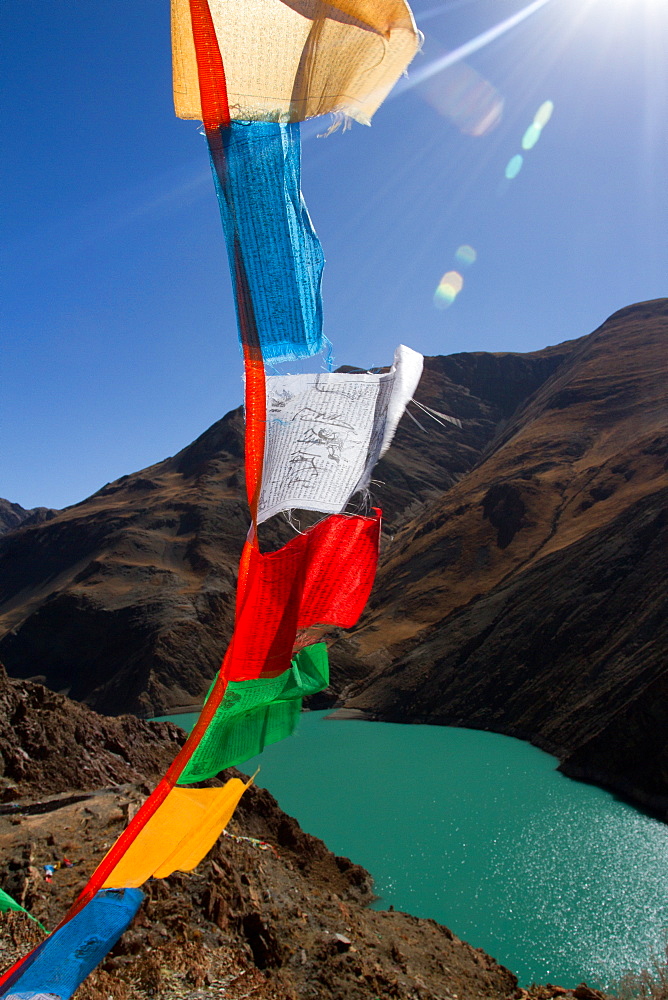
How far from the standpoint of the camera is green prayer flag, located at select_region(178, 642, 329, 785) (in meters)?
1.82

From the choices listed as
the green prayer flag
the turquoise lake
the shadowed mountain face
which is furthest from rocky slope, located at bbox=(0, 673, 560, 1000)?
the shadowed mountain face

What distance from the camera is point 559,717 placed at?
20719 mm

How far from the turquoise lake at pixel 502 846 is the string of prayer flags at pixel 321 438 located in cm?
985

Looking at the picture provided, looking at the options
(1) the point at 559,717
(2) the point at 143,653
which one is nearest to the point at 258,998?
(1) the point at 559,717

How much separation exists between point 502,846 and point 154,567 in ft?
133

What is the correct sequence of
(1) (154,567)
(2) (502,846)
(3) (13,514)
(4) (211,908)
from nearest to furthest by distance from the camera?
(4) (211,908) → (2) (502,846) → (1) (154,567) → (3) (13,514)

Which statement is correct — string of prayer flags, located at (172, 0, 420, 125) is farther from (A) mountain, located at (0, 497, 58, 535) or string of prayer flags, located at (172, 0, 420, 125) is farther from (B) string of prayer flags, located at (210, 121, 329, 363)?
(A) mountain, located at (0, 497, 58, 535)

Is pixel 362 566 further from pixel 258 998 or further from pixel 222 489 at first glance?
pixel 222 489

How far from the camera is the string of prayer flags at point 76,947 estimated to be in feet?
5.31

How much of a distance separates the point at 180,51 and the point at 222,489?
5954 cm

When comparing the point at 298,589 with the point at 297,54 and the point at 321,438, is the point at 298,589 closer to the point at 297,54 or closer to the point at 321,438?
the point at 321,438

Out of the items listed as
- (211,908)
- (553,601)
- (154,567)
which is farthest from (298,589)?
(154,567)

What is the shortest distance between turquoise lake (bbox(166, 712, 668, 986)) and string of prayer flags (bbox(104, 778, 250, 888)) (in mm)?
9208

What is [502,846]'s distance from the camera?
508 inches
